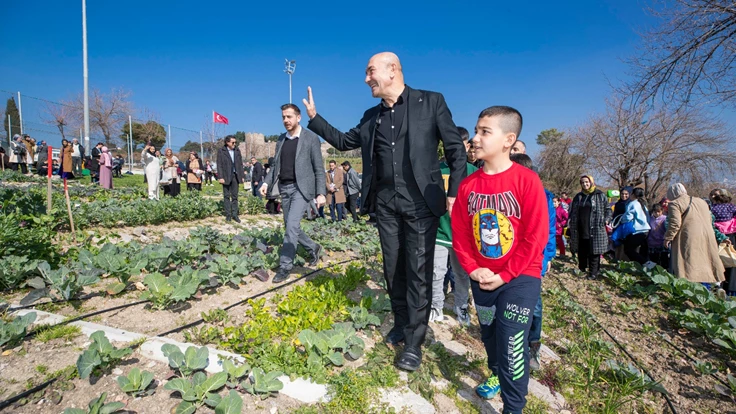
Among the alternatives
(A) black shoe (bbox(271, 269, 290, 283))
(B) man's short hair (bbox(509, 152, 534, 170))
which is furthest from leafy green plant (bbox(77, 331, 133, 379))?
(B) man's short hair (bbox(509, 152, 534, 170))

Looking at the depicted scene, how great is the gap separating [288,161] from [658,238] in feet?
24.5

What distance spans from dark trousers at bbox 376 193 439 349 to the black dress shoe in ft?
0.15

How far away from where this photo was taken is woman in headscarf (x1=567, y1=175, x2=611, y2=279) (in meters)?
6.66

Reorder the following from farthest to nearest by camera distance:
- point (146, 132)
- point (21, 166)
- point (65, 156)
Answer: point (146, 132)
point (21, 166)
point (65, 156)

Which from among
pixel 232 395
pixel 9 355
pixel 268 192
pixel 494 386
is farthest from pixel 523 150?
pixel 9 355

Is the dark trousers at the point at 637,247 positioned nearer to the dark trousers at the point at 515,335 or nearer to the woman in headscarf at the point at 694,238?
the woman in headscarf at the point at 694,238

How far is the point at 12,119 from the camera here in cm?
1906

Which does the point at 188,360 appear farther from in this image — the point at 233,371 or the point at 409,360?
the point at 409,360

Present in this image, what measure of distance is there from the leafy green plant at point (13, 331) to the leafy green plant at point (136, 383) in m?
1.09

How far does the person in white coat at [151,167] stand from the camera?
10.7 meters

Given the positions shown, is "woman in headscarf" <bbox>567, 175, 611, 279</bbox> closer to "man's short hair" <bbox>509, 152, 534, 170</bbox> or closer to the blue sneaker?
"man's short hair" <bbox>509, 152, 534, 170</bbox>

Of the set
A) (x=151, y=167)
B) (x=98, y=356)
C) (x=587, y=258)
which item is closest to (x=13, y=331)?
(x=98, y=356)

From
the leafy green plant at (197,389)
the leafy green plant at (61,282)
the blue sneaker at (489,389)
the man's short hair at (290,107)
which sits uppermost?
the man's short hair at (290,107)

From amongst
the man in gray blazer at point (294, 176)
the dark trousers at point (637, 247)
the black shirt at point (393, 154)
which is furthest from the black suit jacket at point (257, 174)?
the black shirt at point (393, 154)
